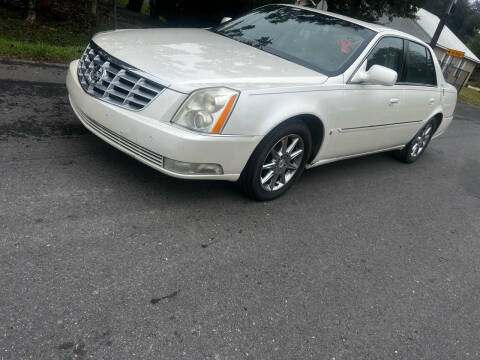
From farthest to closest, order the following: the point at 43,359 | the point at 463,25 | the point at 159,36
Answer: the point at 463,25, the point at 159,36, the point at 43,359

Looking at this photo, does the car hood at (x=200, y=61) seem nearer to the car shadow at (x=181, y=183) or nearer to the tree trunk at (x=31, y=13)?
the car shadow at (x=181, y=183)

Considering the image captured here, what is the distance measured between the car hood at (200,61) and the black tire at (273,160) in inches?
14.7

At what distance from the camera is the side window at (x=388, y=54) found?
4.36 m

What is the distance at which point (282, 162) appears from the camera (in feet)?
12.5

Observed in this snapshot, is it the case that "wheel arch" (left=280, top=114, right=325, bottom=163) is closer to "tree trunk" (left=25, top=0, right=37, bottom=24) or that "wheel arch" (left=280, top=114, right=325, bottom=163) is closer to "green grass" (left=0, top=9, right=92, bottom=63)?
"green grass" (left=0, top=9, right=92, bottom=63)

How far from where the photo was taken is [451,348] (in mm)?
2664

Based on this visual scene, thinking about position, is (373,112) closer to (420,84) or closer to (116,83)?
(420,84)

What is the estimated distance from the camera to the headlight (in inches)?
121

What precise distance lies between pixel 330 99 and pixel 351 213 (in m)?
1.17

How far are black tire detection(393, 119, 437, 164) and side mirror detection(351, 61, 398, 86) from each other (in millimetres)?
2296

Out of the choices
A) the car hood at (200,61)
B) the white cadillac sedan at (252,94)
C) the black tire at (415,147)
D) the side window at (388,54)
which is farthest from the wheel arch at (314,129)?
the black tire at (415,147)

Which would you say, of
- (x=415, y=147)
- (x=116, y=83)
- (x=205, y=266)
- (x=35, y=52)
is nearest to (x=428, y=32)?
(x=415, y=147)

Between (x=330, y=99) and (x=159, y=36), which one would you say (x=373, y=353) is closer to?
(x=330, y=99)

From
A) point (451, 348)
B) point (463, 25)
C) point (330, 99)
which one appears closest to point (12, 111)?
point (330, 99)
